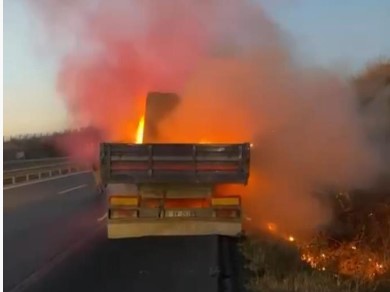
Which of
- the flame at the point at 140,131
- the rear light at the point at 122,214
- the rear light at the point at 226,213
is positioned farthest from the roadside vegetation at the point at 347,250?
the flame at the point at 140,131

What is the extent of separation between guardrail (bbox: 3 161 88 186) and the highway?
8827mm

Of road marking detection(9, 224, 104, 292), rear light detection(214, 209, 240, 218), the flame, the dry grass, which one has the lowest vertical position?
road marking detection(9, 224, 104, 292)

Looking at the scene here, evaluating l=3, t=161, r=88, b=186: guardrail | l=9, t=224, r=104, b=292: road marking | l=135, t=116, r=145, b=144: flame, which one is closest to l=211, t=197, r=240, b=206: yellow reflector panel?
l=135, t=116, r=145, b=144: flame

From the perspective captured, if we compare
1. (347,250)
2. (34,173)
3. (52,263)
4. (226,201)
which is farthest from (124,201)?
(34,173)

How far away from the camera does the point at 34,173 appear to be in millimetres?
30250

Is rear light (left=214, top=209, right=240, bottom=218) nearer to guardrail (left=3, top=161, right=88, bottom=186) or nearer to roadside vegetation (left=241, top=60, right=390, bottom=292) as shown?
roadside vegetation (left=241, top=60, right=390, bottom=292)

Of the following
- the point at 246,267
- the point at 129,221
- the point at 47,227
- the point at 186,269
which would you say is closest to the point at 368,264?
the point at 246,267

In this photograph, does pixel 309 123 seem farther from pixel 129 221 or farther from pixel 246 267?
pixel 246 267

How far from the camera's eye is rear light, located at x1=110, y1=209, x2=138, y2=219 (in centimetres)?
1177

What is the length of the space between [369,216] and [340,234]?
0.55m

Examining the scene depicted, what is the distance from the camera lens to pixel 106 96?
1340cm

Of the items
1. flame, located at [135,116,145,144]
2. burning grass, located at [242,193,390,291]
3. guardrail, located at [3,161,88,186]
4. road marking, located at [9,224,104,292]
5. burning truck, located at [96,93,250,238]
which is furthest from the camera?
guardrail, located at [3,161,88,186]

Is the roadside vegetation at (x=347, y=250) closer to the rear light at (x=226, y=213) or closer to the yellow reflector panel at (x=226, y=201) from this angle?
the rear light at (x=226, y=213)

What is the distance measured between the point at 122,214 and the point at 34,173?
19.2 m
